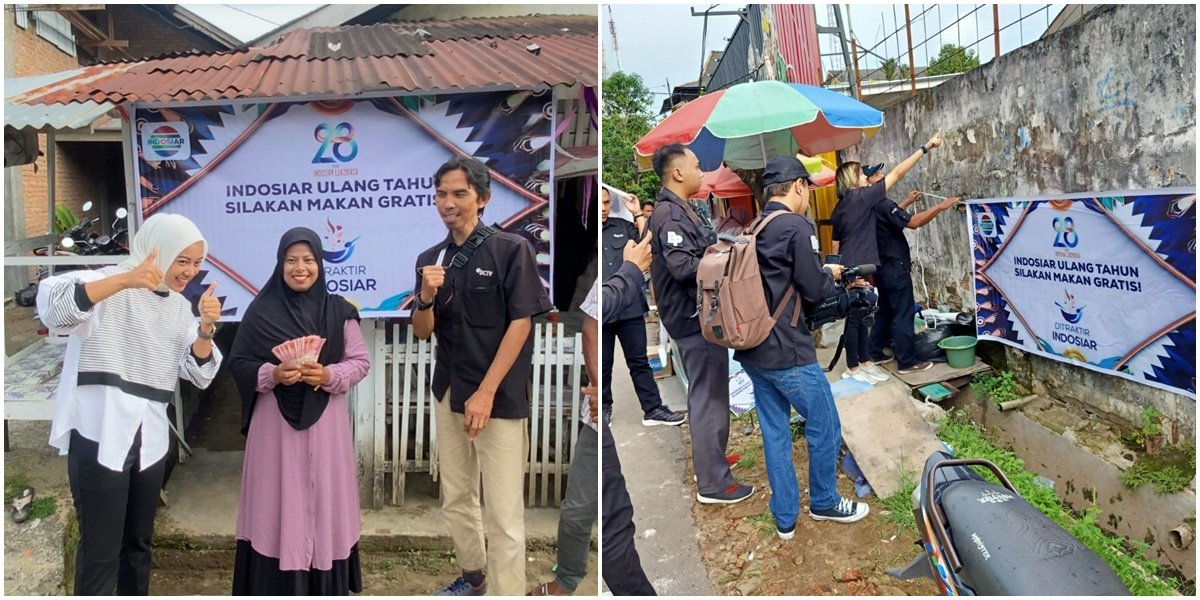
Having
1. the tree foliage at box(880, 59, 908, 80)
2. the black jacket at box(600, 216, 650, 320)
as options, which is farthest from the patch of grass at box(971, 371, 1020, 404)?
the tree foliage at box(880, 59, 908, 80)

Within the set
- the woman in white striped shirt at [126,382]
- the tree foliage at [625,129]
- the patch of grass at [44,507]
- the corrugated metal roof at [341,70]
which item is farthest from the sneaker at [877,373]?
the tree foliage at [625,129]

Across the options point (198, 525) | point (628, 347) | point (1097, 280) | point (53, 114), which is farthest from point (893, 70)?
point (198, 525)

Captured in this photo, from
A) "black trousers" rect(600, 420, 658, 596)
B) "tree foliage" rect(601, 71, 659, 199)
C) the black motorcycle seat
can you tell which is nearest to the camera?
the black motorcycle seat

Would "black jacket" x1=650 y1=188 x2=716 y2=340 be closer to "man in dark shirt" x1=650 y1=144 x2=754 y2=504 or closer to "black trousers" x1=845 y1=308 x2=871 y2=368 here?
"man in dark shirt" x1=650 y1=144 x2=754 y2=504

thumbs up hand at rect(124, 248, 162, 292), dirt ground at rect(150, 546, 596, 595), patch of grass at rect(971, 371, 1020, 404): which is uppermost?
thumbs up hand at rect(124, 248, 162, 292)

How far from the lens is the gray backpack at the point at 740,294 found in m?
3.03

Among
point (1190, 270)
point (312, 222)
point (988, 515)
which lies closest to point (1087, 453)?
point (1190, 270)

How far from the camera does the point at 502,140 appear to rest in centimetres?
326

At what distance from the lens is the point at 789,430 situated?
3299mm

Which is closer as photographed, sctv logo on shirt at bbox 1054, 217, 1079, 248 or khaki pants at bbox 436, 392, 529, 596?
khaki pants at bbox 436, 392, 529, 596

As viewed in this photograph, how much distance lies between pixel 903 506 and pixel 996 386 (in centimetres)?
141

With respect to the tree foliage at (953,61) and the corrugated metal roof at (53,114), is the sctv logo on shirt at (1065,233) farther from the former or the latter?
the corrugated metal roof at (53,114)

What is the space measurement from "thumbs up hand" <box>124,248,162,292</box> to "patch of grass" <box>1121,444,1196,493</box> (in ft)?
13.7

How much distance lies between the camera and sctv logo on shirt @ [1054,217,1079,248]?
3666 millimetres
